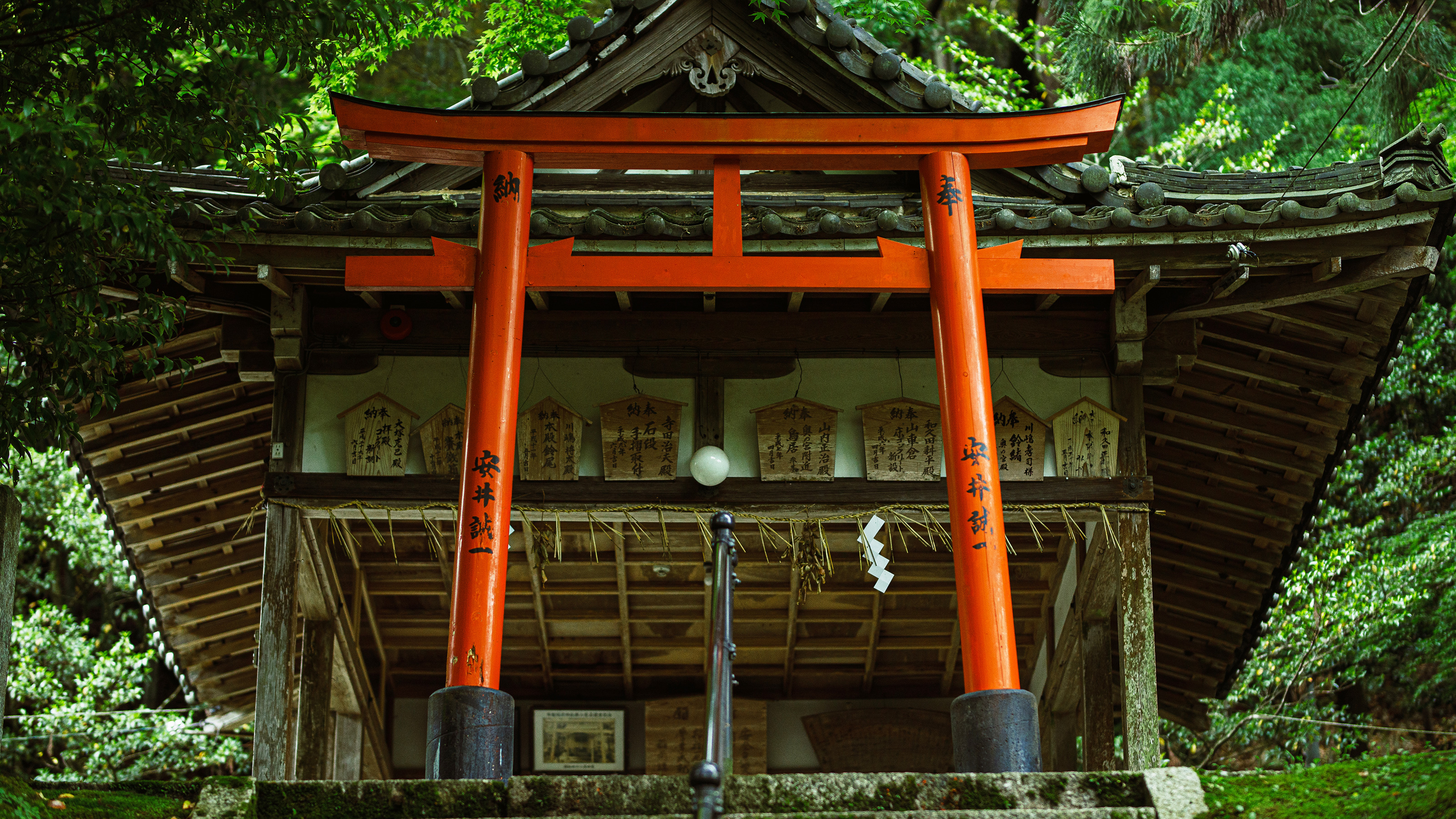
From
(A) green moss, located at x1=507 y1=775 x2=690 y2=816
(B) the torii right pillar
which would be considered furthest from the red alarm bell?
(A) green moss, located at x1=507 y1=775 x2=690 y2=816

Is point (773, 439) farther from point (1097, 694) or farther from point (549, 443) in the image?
point (1097, 694)

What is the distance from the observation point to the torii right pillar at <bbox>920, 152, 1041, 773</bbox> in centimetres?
533

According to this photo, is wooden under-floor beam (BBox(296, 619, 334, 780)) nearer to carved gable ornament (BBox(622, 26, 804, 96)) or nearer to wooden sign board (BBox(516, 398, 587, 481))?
wooden sign board (BBox(516, 398, 587, 481))

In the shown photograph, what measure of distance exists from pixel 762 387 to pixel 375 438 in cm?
243

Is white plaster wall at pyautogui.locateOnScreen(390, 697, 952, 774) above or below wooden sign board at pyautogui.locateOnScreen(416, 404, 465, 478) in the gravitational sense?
below

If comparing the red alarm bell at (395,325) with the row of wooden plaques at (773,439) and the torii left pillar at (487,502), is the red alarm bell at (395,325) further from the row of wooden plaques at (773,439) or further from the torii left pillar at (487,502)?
the torii left pillar at (487,502)

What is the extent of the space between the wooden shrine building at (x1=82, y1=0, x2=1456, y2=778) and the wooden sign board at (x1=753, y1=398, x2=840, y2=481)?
2 centimetres

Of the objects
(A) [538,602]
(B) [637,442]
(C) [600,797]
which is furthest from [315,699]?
(C) [600,797]

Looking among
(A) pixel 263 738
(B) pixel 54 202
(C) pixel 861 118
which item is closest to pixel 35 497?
(A) pixel 263 738

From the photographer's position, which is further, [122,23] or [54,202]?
[122,23]

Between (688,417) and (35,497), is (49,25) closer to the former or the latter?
(688,417)

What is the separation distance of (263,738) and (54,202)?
3.50 m

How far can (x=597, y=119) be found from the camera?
6.59m

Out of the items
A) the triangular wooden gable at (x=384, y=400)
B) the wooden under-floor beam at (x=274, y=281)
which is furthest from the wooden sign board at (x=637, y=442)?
the wooden under-floor beam at (x=274, y=281)
